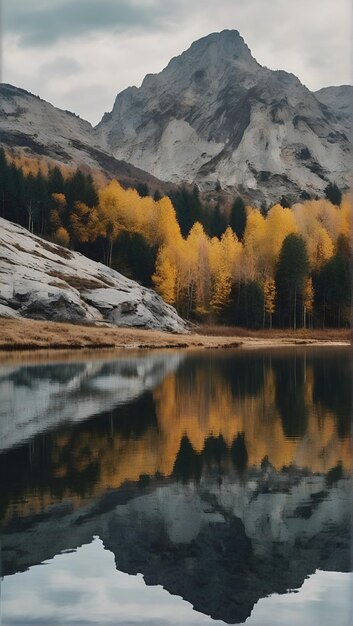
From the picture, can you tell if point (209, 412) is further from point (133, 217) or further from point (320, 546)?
point (133, 217)

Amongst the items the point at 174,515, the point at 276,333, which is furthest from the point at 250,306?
the point at 174,515

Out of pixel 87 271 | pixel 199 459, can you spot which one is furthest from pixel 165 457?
pixel 87 271

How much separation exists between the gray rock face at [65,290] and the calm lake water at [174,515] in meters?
49.5

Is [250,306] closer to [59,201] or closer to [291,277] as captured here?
[291,277]

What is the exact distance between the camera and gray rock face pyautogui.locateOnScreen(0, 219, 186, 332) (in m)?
73.1

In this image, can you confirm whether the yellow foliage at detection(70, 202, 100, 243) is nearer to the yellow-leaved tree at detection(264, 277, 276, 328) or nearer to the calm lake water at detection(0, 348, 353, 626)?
the yellow-leaved tree at detection(264, 277, 276, 328)

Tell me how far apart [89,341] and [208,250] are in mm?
42778

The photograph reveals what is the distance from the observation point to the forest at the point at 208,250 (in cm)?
9881

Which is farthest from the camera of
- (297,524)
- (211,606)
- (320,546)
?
(297,524)

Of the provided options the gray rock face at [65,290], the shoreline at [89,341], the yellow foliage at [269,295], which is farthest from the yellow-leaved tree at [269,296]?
the gray rock face at [65,290]

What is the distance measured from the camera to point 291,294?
9981 centimetres

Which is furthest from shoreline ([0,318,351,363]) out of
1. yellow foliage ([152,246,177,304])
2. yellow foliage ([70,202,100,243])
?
yellow foliage ([70,202,100,243])

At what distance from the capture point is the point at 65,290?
252ft

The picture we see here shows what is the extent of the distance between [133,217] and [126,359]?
66816mm
